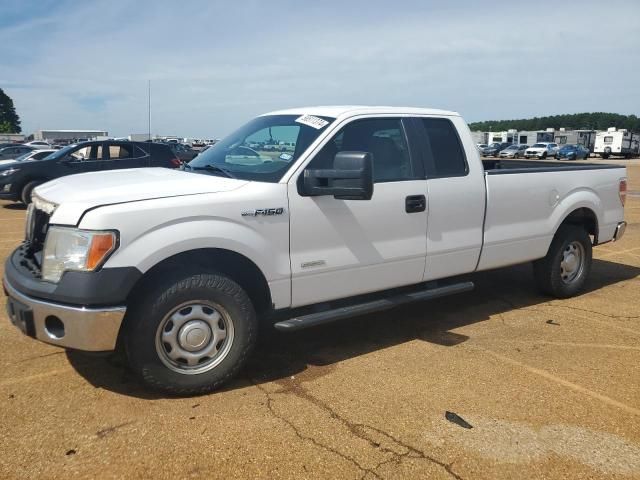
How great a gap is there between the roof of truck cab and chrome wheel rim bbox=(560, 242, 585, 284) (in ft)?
7.13

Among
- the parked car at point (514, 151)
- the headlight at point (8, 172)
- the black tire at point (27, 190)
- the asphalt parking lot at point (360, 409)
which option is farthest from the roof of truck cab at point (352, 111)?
the parked car at point (514, 151)

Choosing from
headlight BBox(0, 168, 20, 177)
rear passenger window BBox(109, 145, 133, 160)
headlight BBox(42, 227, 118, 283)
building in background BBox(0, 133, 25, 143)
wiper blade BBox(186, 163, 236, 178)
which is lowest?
headlight BBox(42, 227, 118, 283)

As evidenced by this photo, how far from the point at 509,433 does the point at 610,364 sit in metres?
1.51

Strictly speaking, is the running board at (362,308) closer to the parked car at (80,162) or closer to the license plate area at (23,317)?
the license plate area at (23,317)

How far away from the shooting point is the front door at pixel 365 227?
3.85m

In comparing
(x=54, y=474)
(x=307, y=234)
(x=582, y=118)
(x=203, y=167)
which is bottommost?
(x=54, y=474)

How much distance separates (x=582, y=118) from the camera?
389 feet

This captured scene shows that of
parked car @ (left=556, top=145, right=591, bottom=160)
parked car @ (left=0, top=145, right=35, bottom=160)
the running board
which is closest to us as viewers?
the running board

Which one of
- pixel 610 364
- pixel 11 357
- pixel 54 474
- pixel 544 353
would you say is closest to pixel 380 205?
pixel 544 353

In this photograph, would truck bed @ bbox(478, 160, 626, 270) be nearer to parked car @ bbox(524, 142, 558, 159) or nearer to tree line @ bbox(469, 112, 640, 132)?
parked car @ bbox(524, 142, 558, 159)

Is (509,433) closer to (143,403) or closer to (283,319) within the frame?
(283,319)

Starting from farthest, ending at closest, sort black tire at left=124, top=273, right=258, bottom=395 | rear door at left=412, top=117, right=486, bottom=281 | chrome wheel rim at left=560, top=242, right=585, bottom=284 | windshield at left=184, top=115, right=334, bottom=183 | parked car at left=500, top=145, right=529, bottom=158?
parked car at left=500, top=145, right=529, bottom=158 → chrome wheel rim at left=560, top=242, right=585, bottom=284 → rear door at left=412, top=117, right=486, bottom=281 → windshield at left=184, top=115, right=334, bottom=183 → black tire at left=124, top=273, right=258, bottom=395

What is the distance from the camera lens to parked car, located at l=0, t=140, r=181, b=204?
507 inches

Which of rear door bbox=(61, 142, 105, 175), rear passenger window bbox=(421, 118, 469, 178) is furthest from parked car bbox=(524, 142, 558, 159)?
rear passenger window bbox=(421, 118, 469, 178)
